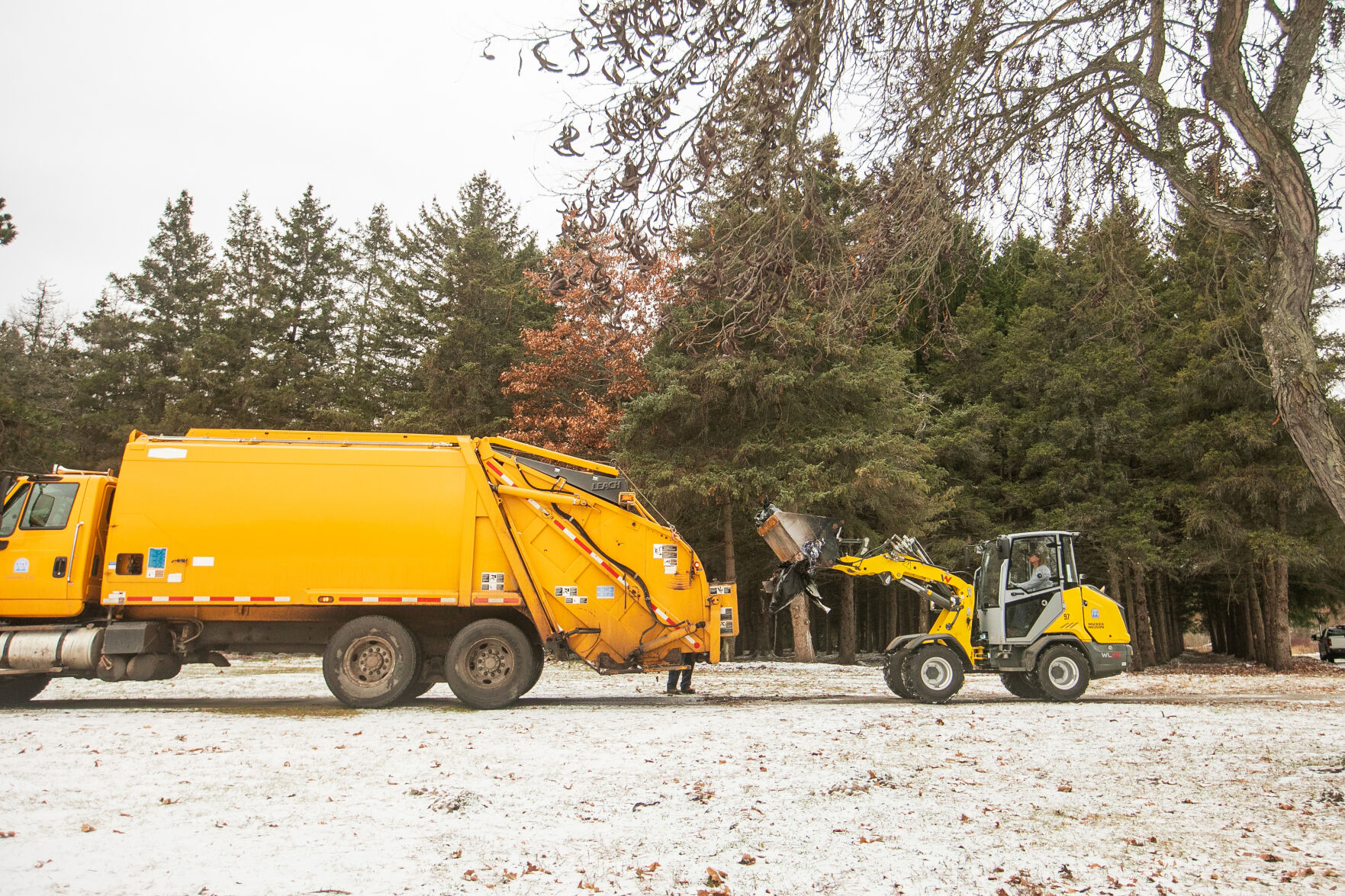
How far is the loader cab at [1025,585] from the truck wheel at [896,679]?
56.8 inches

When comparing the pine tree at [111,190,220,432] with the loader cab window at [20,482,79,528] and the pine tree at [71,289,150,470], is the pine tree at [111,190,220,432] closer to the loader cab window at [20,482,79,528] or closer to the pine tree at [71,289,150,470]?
the pine tree at [71,289,150,470]

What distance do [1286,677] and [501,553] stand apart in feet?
64.2

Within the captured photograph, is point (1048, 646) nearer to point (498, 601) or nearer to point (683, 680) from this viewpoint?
point (683, 680)

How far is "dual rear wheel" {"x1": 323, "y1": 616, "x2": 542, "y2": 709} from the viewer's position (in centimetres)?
1061

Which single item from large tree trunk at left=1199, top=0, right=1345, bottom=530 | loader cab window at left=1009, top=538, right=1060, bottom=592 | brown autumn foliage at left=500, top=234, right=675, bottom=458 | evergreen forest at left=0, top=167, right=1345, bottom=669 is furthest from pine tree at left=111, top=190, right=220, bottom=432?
large tree trunk at left=1199, top=0, right=1345, bottom=530

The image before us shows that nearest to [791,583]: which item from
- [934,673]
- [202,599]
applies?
[934,673]

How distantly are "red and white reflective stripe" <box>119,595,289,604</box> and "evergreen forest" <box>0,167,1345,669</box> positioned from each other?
22.2 ft

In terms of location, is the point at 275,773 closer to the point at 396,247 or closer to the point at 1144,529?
the point at 1144,529

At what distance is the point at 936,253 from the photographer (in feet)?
25.1

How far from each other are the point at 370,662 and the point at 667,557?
12.3 feet

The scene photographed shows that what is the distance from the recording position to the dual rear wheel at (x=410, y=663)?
10609 mm

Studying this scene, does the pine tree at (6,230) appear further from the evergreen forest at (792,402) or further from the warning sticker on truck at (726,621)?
the warning sticker on truck at (726,621)

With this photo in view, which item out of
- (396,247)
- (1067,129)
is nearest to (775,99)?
(1067,129)

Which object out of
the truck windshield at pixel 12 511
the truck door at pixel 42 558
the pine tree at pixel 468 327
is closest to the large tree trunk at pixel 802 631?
the pine tree at pixel 468 327
